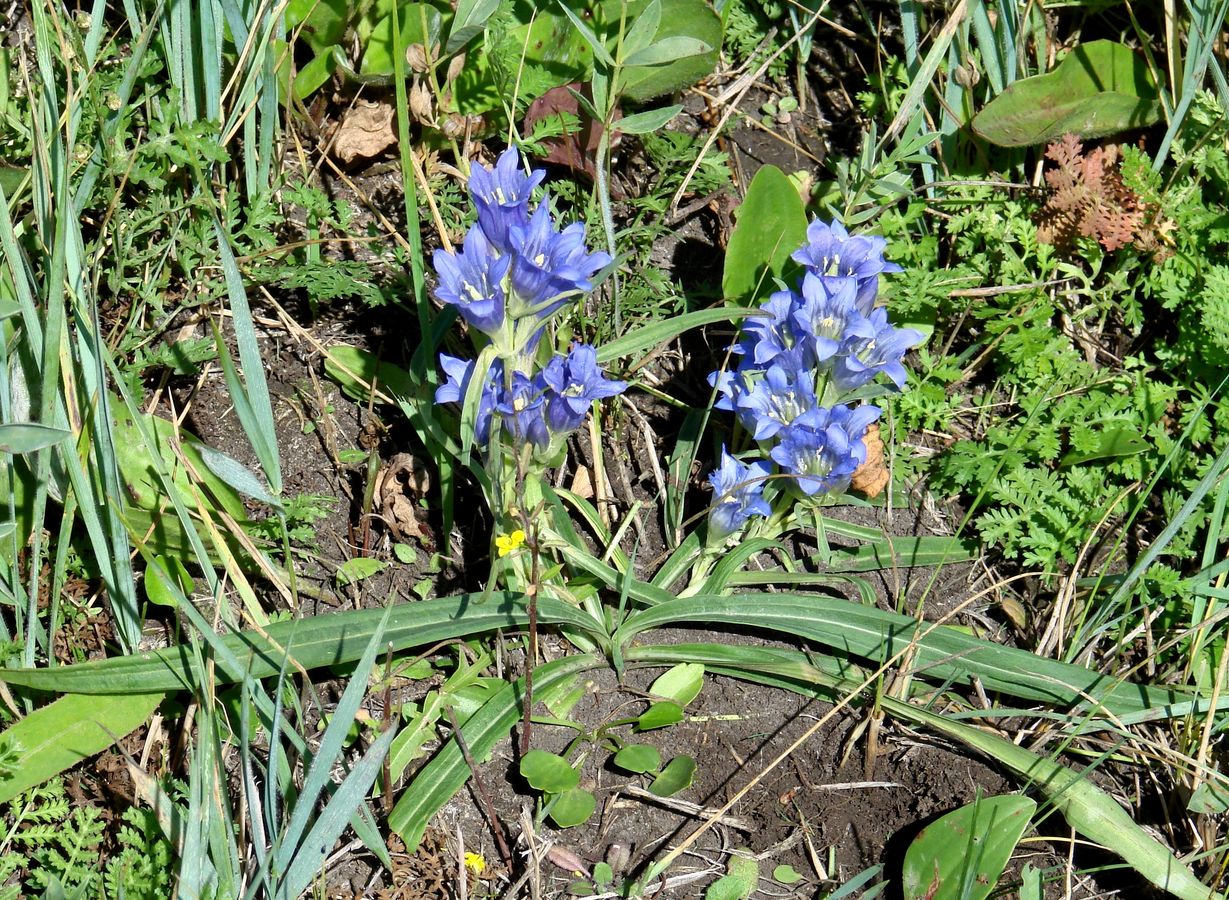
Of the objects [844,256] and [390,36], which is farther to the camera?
[390,36]

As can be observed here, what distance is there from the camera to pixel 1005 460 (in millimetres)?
2523

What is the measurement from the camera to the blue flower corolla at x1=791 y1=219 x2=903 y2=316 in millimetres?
2205

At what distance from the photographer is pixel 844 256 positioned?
87.6 inches

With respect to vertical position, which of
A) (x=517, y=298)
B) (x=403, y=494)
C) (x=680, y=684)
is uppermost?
(x=517, y=298)

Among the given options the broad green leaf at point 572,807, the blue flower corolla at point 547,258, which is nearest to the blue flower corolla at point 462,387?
the blue flower corolla at point 547,258

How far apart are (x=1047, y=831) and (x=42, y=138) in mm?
2237

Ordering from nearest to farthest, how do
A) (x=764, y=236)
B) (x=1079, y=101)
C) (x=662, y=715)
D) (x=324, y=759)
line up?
(x=324, y=759)
(x=662, y=715)
(x=764, y=236)
(x=1079, y=101)

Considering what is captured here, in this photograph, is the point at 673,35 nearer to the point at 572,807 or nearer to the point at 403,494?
the point at 403,494

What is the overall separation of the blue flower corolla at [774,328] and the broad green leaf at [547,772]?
34.0 inches

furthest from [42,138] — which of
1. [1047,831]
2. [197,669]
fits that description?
[1047,831]

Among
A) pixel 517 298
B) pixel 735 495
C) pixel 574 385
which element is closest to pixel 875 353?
pixel 735 495

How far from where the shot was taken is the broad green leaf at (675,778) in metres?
2.11

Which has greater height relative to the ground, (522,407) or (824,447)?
(522,407)

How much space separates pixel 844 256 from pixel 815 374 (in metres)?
0.24
